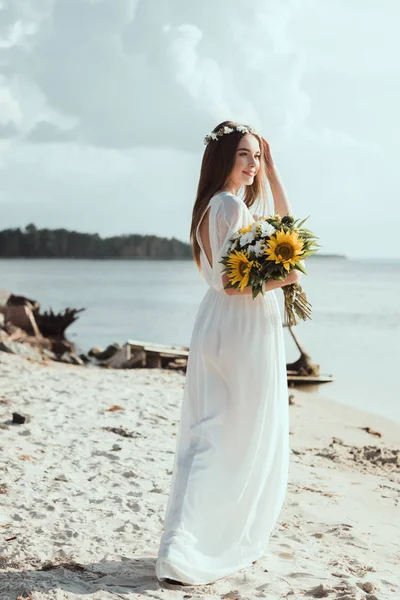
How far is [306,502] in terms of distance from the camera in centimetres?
589

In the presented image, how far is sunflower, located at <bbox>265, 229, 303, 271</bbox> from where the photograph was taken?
3.92 m

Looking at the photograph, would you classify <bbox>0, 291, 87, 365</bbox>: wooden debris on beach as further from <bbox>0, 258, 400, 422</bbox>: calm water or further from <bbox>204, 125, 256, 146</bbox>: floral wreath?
<bbox>204, 125, 256, 146</bbox>: floral wreath

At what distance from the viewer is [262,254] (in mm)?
3920

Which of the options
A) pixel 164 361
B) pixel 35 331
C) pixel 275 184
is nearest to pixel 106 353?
pixel 35 331

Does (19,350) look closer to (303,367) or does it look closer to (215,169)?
(303,367)

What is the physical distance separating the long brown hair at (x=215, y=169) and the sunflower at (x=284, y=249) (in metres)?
0.48

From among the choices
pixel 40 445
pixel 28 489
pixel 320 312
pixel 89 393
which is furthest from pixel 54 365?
pixel 320 312

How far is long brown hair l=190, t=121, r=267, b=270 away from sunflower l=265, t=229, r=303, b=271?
48 centimetres

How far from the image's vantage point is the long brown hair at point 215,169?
421cm

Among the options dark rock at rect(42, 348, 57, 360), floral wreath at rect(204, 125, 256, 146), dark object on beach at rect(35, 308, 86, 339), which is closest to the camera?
floral wreath at rect(204, 125, 256, 146)

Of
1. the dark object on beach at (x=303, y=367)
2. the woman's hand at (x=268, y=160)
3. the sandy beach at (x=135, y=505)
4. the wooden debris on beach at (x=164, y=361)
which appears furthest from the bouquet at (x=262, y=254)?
the dark object on beach at (x=303, y=367)

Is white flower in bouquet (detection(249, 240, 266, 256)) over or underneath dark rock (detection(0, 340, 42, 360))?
over

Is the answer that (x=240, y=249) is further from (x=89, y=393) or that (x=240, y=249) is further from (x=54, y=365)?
(x=54, y=365)

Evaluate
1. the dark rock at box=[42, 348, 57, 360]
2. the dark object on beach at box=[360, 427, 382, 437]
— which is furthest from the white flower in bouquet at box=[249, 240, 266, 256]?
the dark rock at box=[42, 348, 57, 360]
